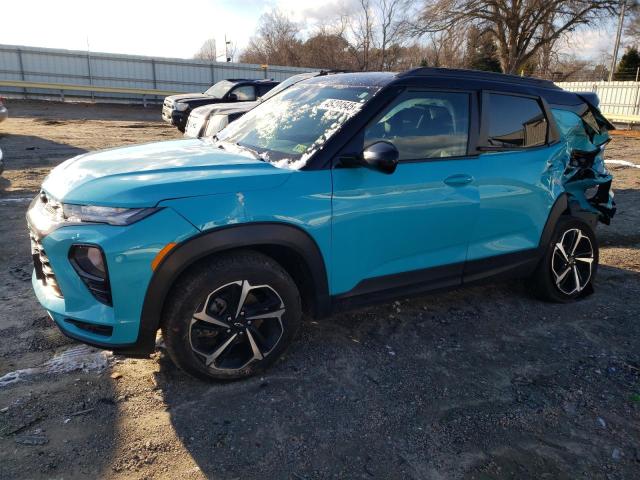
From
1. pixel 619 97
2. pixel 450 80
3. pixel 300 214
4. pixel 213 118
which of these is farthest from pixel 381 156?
pixel 619 97

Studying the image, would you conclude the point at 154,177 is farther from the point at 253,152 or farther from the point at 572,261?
the point at 572,261

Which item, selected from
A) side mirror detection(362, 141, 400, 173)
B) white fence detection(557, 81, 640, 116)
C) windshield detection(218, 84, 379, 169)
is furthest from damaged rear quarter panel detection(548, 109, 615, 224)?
white fence detection(557, 81, 640, 116)

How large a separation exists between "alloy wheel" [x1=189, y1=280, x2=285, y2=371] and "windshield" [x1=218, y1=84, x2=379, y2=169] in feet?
2.67

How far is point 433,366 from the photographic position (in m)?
3.27

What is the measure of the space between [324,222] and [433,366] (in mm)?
1238

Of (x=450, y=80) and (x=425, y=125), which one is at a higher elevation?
(x=450, y=80)

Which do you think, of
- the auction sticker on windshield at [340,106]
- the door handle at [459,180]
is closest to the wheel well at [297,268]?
the auction sticker on windshield at [340,106]

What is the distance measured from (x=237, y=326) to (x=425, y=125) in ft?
6.03

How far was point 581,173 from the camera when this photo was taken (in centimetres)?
448

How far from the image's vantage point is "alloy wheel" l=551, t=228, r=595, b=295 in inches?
167

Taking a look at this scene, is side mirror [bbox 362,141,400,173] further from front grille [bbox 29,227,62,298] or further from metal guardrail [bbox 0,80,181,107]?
metal guardrail [bbox 0,80,181,107]

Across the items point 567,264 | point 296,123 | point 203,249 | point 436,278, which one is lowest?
point 567,264

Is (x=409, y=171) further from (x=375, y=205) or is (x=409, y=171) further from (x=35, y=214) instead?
(x=35, y=214)

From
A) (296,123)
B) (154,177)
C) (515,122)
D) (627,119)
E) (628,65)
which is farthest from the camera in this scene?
(628,65)
